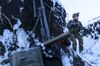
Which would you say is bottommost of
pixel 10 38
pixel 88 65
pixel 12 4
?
pixel 88 65

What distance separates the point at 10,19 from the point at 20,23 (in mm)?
194

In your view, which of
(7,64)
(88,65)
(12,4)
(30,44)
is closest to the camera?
(7,64)

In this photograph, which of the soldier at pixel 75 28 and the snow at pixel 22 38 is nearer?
the soldier at pixel 75 28

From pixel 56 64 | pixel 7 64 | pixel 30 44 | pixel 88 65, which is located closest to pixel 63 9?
pixel 88 65

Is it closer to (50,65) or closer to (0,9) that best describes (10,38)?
(0,9)

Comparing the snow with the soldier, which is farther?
the snow

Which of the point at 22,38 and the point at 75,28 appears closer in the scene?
the point at 75,28

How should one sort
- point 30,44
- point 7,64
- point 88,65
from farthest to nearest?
point 88,65
point 30,44
point 7,64

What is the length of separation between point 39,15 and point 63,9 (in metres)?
1.89

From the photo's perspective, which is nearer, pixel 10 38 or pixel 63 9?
pixel 10 38

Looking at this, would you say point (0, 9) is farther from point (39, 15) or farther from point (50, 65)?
point (50, 65)

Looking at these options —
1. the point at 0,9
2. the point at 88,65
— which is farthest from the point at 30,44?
the point at 88,65

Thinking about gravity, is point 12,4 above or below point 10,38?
above

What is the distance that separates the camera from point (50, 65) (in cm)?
749
